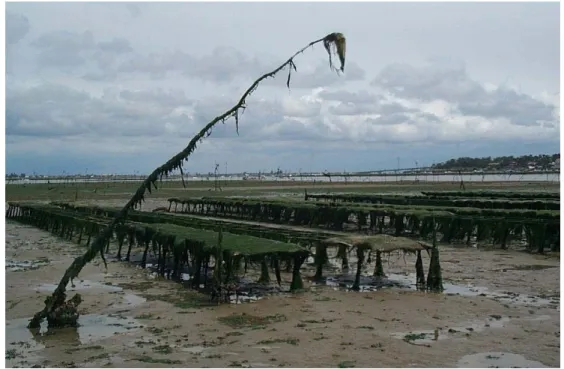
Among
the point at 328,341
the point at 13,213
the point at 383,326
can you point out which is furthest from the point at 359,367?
the point at 13,213

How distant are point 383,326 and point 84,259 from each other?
19.9 ft

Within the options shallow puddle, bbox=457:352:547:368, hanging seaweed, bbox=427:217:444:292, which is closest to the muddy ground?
shallow puddle, bbox=457:352:547:368

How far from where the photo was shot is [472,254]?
23500mm

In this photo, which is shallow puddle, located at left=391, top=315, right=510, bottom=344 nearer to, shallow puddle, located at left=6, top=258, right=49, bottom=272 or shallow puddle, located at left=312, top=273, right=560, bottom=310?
shallow puddle, located at left=312, top=273, right=560, bottom=310

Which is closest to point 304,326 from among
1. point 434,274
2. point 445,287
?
point 434,274

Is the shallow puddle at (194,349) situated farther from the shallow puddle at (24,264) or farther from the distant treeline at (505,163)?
the distant treeline at (505,163)

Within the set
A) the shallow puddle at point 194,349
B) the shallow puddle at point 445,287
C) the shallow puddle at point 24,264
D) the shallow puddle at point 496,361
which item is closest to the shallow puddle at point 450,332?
the shallow puddle at point 496,361

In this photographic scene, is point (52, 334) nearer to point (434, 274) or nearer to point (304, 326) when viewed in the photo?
point (304, 326)

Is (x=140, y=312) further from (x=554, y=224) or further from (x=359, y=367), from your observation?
(x=554, y=224)

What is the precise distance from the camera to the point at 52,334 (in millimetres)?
12125

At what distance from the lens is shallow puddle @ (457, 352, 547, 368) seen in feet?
32.0

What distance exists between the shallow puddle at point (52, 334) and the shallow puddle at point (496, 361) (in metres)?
6.19

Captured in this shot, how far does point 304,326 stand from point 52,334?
4.71 m

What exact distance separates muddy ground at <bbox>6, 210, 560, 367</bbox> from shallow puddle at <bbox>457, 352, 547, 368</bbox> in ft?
0.05
